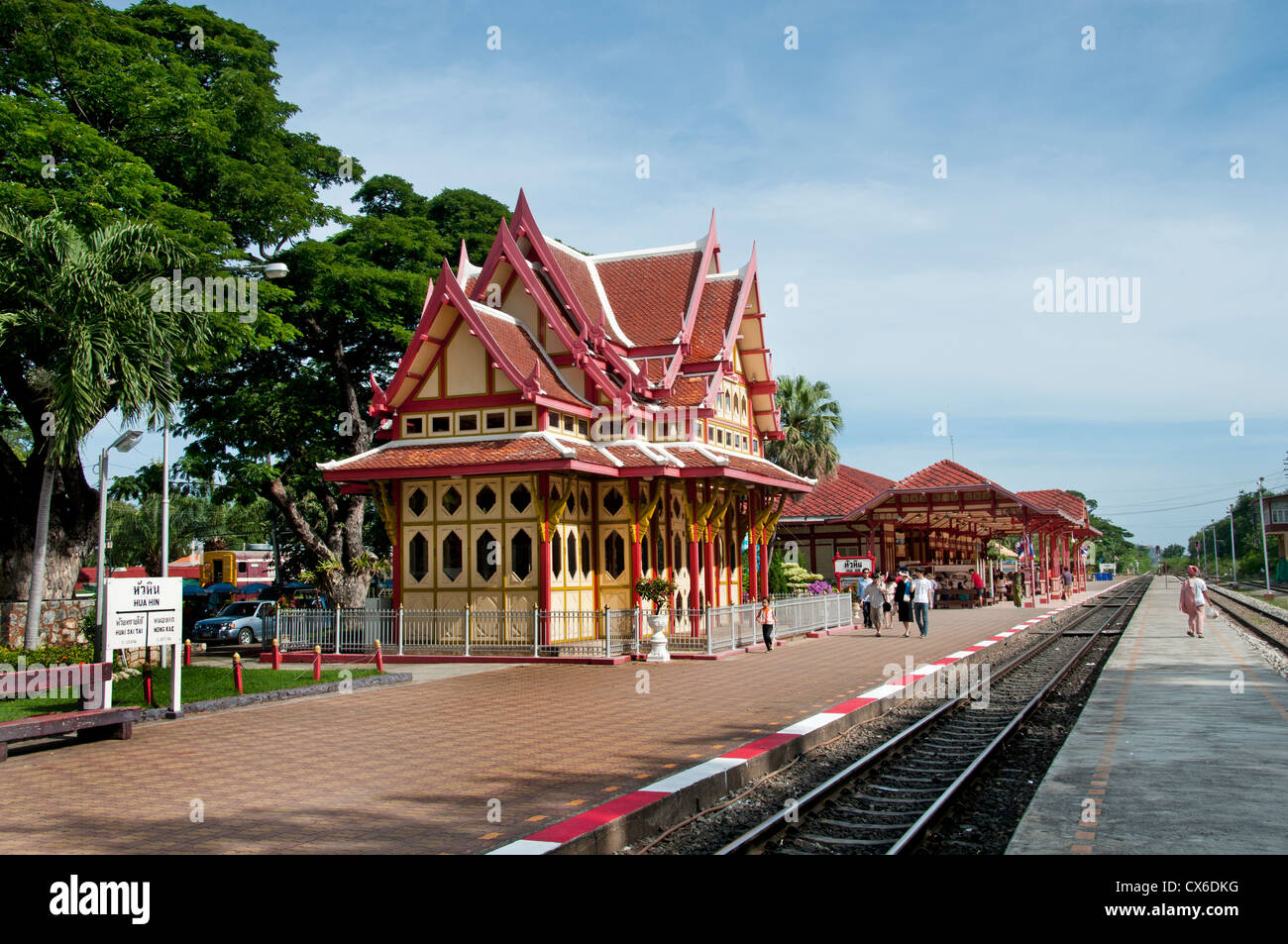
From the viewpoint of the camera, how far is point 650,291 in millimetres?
31984

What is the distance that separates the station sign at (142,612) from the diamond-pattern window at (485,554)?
32.3 ft

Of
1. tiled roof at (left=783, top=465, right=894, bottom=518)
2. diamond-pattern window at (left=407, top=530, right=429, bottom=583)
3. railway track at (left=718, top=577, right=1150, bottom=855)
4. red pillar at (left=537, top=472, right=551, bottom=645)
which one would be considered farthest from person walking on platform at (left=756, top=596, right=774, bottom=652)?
tiled roof at (left=783, top=465, right=894, bottom=518)

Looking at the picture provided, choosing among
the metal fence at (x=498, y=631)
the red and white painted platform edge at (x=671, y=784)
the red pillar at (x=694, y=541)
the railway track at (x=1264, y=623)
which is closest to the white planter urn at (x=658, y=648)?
the metal fence at (x=498, y=631)

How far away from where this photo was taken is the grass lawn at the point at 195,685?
46.2 feet

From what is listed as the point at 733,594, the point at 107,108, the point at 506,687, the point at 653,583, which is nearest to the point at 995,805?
the point at 506,687

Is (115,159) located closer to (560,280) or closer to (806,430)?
(560,280)

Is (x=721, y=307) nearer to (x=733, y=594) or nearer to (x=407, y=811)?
(x=733, y=594)

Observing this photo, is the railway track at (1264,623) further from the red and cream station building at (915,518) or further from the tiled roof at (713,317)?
the tiled roof at (713,317)

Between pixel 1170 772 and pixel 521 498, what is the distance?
53.9 feet

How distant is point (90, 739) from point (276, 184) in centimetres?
2001

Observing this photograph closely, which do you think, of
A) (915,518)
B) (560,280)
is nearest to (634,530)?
(560,280)

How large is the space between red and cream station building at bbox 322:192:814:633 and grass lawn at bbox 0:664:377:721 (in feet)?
16.1

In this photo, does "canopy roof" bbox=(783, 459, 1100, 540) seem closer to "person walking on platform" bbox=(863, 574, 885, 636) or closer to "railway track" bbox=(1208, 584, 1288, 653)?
"railway track" bbox=(1208, 584, 1288, 653)
